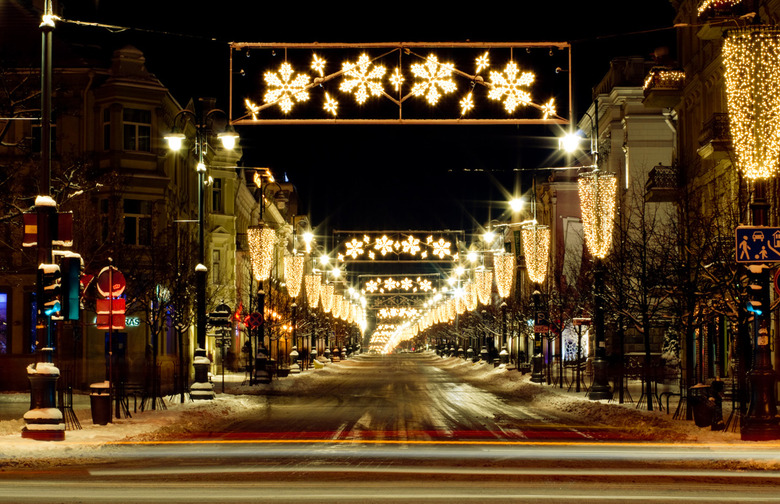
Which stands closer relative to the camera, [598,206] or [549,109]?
[549,109]

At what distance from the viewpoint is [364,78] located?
1997 cm

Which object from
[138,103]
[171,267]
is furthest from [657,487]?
[138,103]

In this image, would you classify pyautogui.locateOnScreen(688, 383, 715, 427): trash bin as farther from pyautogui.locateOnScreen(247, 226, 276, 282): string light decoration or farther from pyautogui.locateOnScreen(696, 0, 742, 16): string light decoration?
pyautogui.locateOnScreen(247, 226, 276, 282): string light decoration

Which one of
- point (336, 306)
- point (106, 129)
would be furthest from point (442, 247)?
point (336, 306)

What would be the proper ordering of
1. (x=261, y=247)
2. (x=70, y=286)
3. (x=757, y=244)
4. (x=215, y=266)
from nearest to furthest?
(x=757, y=244) → (x=70, y=286) → (x=261, y=247) → (x=215, y=266)

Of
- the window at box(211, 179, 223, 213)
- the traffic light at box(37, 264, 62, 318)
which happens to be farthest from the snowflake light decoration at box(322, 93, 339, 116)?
the window at box(211, 179, 223, 213)

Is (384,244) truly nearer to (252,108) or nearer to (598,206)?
(598,206)

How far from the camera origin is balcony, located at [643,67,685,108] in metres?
43.8

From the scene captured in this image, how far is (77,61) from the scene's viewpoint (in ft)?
155

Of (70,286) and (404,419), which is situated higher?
(70,286)

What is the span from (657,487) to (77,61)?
39.1m

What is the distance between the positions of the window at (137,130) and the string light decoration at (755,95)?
3209 cm

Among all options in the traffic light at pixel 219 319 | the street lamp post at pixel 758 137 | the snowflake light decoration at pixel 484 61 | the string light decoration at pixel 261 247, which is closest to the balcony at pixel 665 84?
the string light decoration at pixel 261 247

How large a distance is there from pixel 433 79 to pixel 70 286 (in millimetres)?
7897
